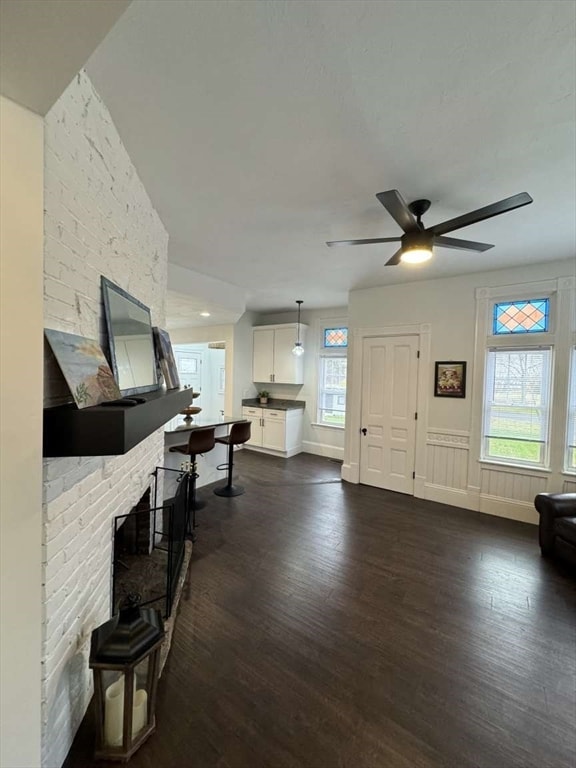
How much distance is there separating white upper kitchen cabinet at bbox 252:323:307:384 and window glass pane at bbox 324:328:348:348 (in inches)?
18.4

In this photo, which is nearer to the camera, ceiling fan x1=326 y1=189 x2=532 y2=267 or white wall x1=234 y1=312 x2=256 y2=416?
ceiling fan x1=326 y1=189 x2=532 y2=267

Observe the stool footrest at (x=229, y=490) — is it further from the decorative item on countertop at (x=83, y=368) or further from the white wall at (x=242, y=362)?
the decorative item on countertop at (x=83, y=368)

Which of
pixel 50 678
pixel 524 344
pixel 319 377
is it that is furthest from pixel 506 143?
pixel 319 377

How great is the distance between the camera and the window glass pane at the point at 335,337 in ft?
20.2

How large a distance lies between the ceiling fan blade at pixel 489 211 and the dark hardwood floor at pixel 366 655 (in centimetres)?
260

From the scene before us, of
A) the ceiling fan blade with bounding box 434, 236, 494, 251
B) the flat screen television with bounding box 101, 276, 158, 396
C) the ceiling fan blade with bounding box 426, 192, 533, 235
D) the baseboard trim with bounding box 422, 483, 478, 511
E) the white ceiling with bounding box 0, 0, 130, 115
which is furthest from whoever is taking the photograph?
the baseboard trim with bounding box 422, 483, 478, 511

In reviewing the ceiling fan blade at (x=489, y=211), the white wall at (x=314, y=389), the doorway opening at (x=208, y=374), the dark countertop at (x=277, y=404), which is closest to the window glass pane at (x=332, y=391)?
the white wall at (x=314, y=389)

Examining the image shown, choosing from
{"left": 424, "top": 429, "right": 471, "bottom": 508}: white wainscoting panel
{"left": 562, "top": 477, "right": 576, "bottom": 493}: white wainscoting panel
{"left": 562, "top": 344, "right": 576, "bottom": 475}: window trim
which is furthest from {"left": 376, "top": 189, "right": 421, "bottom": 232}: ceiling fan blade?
{"left": 562, "top": 477, "right": 576, "bottom": 493}: white wainscoting panel

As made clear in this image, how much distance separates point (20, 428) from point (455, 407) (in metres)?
4.26

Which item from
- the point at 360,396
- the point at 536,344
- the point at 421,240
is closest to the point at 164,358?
the point at 421,240

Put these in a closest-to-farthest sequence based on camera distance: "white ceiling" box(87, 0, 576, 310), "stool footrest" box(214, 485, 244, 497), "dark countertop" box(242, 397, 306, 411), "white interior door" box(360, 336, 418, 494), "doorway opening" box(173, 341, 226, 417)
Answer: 1. "white ceiling" box(87, 0, 576, 310)
2. "stool footrest" box(214, 485, 244, 497)
3. "white interior door" box(360, 336, 418, 494)
4. "dark countertop" box(242, 397, 306, 411)
5. "doorway opening" box(173, 341, 226, 417)

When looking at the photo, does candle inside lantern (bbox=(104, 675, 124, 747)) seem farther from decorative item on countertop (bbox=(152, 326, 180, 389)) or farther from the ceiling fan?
the ceiling fan

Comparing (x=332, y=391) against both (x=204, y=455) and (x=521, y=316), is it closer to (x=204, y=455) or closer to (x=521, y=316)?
(x=204, y=455)

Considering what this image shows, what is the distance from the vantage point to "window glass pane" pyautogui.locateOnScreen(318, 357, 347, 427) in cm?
621
